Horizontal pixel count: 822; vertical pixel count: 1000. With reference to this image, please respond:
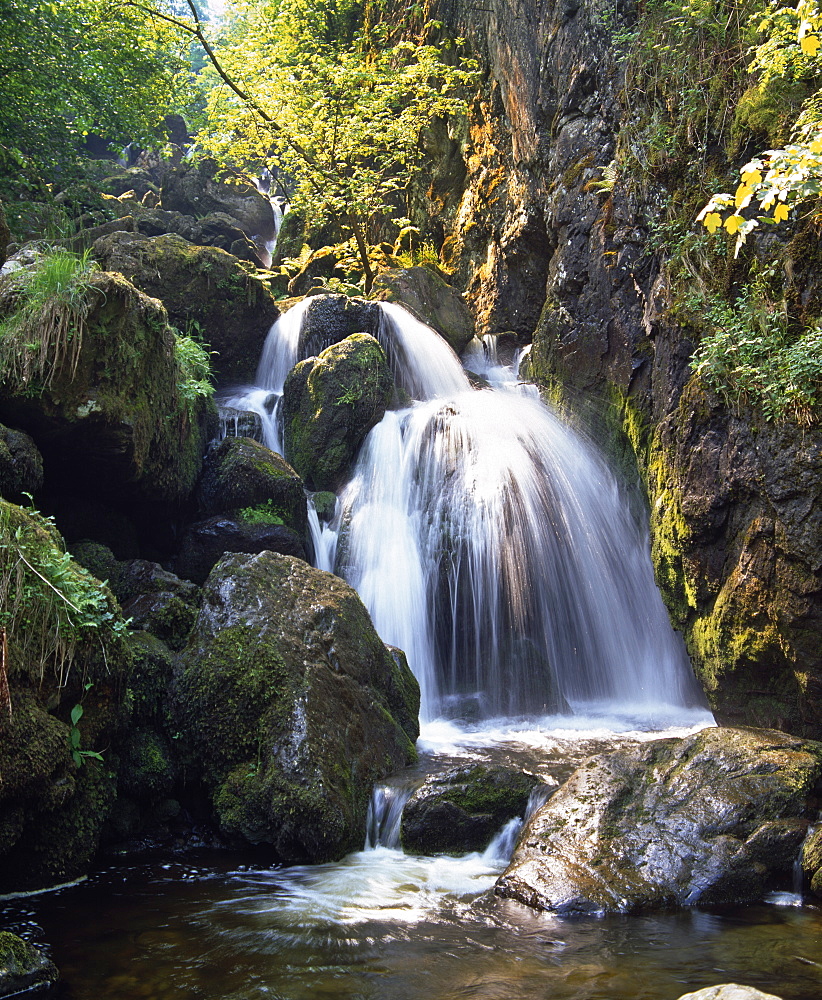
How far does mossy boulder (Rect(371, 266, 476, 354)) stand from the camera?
552 inches

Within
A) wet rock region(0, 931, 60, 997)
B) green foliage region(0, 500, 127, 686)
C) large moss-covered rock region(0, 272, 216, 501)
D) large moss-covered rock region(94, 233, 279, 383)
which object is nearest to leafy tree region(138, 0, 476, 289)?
large moss-covered rock region(94, 233, 279, 383)

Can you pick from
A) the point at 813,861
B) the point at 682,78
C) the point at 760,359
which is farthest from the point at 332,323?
the point at 813,861

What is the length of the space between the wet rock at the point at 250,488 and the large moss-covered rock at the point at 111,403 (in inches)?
33.1

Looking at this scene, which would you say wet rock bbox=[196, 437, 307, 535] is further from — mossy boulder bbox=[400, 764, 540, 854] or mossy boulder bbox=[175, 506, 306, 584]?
mossy boulder bbox=[400, 764, 540, 854]

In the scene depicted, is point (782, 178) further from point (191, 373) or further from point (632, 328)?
point (191, 373)

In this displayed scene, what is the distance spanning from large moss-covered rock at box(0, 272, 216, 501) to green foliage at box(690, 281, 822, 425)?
17.4 ft

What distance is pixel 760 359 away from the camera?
245 inches

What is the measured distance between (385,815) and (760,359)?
471cm

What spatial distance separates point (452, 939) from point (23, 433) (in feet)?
17.0

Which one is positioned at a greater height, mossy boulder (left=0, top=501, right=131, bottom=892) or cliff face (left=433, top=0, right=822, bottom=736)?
cliff face (left=433, top=0, right=822, bottom=736)

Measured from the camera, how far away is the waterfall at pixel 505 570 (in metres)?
8.81

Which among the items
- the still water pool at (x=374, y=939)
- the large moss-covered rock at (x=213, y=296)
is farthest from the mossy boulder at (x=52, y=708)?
the large moss-covered rock at (x=213, y=296)

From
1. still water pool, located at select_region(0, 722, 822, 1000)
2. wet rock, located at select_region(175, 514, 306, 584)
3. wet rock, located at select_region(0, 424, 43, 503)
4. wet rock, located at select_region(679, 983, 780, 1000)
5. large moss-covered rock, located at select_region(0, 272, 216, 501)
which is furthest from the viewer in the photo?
wet rock, located at select_region(175, 514, 306, 584)

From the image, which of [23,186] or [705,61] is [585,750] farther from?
[23,186]
